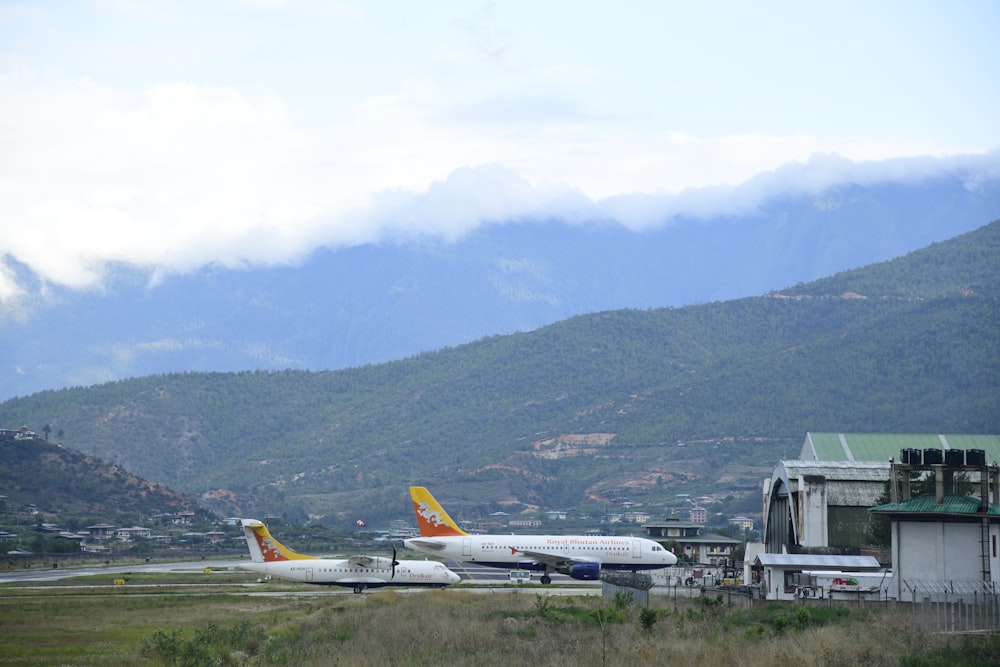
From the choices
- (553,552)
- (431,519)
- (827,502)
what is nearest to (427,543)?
(431,519)

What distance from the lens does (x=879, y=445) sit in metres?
87.5

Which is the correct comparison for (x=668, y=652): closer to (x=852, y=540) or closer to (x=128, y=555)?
(x=852, y=540)

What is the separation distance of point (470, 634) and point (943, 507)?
17698 mm

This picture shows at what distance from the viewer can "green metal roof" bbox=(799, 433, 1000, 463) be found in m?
86.2

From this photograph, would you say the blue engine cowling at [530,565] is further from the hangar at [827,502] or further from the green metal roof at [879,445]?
the green metal roof at [879,445]

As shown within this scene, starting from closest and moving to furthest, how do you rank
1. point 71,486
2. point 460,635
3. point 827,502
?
point 460,635
point 827,502
point 71,486

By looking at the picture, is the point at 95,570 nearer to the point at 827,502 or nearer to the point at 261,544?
the point at 261,544

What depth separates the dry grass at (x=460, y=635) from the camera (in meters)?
39.2

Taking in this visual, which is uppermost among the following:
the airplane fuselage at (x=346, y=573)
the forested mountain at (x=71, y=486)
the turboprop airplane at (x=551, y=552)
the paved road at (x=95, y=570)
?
the forested mountain at (x=71, y=486)

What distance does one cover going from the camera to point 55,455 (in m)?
167

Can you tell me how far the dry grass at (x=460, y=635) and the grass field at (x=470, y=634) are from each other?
7 cm

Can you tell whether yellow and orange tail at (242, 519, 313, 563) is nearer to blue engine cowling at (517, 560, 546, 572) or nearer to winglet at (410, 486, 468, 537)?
winglet at (410, 486, 468, 537)

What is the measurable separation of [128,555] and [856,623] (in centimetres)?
9327

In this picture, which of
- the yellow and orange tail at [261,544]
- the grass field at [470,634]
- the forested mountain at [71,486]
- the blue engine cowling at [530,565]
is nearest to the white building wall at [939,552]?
the grass field at [470,634]
